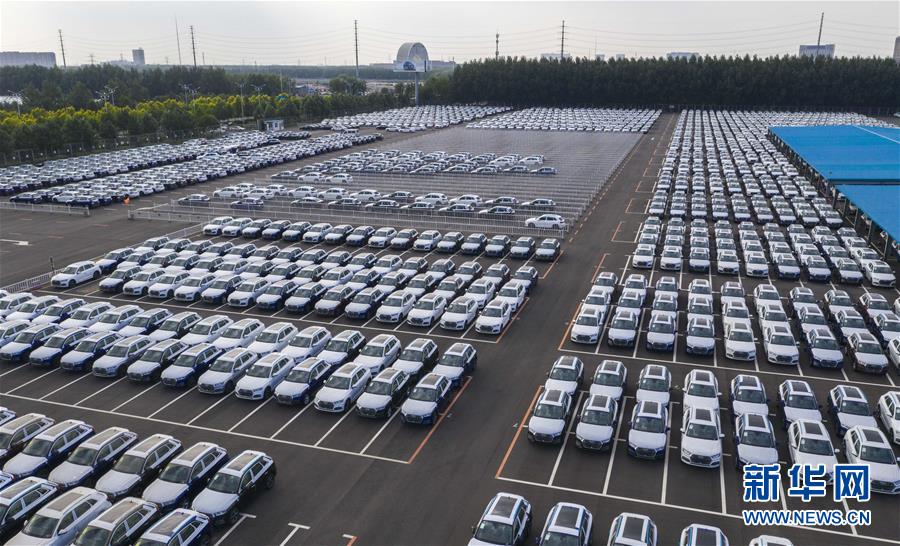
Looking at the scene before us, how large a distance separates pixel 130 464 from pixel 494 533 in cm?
1137

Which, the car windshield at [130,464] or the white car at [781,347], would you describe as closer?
the car windshield at [130,464]

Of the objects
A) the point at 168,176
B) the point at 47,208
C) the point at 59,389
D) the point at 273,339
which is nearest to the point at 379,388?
the point at 273,339

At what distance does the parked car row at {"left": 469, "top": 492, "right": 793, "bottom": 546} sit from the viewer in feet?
54.2

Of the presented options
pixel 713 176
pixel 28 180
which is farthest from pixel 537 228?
pixel 28 180

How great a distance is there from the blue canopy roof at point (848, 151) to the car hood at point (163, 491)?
58.6 meters

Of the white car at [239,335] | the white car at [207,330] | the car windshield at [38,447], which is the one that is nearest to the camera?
the car windshield at [38,447]

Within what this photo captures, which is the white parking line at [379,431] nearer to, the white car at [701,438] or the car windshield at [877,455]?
the white car at [701,438]

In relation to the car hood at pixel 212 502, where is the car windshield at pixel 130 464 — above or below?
above

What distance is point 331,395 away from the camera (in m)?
25.6

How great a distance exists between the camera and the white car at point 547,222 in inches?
2083

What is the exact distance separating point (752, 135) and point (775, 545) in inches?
4384

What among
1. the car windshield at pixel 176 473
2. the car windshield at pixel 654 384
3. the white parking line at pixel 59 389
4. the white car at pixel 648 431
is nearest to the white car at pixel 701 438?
the white car at pixel 648 431

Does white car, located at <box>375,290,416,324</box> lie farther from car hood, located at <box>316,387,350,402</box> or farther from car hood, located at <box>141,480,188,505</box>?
car hood, located at <box>141,480,188,505</box>

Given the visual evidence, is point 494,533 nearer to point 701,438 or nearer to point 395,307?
point 701,438
